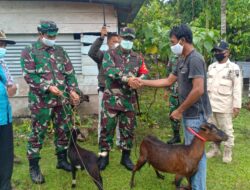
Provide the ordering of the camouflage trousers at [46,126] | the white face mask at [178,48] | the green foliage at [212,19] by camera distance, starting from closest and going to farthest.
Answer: the white face mask at [178,48], the camouflage trousers at [46,126], the green foliage at [212,19]

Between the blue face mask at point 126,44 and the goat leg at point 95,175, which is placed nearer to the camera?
the goat leg at point 95,175

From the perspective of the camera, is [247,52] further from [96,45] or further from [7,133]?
[7,133]

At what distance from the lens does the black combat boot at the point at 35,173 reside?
14.9ft

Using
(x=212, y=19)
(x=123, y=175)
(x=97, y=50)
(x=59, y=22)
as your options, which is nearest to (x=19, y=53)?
(x=59, y=22)

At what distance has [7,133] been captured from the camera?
357 cm

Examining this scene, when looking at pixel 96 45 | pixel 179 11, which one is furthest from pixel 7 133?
pixel 179 11

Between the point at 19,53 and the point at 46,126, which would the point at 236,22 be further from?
the point at 46,126

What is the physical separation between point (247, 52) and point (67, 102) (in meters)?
10.5

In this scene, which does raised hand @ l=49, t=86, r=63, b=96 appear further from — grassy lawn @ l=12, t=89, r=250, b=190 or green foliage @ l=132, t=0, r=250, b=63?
green foliage @ l=132, t=0, r=250, b=63

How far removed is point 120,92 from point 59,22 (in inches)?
143

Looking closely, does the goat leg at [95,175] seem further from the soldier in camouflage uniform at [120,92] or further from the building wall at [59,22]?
the building wall at [59,22]

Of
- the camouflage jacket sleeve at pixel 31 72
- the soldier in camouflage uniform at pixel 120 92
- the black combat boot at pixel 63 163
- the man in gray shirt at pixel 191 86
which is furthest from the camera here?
the black combat boot at pixel 63 163

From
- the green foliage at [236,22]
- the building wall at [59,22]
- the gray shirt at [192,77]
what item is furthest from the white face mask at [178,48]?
the green foliage at [236,22]

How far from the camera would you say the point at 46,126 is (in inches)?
177
